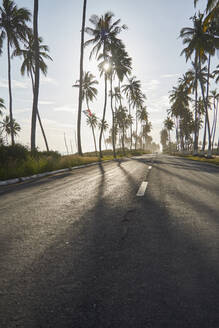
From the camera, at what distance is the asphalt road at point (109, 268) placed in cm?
124

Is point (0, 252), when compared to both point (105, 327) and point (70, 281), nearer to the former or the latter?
point (70, 281)

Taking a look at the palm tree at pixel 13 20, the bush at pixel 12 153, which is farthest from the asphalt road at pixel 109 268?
the palm tree at pixel 13 20

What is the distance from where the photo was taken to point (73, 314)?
1239 millimetres

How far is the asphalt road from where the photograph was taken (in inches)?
48.6

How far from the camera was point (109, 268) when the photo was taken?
1.74 meters

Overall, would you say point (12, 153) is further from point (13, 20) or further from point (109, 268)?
point (13, 20)

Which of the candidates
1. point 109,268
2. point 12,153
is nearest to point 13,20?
point 12,153

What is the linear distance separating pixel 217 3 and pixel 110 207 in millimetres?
15093

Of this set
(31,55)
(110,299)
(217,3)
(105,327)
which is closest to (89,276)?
(110,299)

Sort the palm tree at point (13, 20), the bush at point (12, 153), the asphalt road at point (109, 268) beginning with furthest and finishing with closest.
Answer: the palm tree at point (13, 20), the bush at point (12, 153), the asphalt road at point (109, 268)

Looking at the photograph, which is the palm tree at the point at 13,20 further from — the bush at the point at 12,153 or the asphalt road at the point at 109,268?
the asphalt road at the point at 109,268

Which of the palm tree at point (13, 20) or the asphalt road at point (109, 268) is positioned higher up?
the palm tree at point (13, 20)

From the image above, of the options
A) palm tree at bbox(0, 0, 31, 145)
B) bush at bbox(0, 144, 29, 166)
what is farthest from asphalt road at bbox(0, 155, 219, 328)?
palm tree at bbox(0, 0, 31, 145)

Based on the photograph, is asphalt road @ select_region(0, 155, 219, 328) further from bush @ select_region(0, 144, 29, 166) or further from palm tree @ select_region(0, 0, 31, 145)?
palm tree @ select_region(0, 0, 31, 145)
